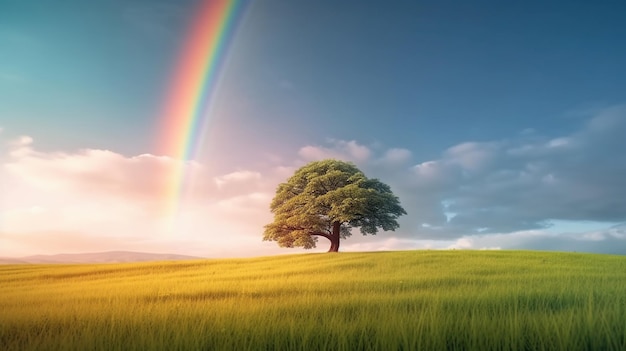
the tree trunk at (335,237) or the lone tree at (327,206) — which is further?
the tree trunk at (335,237)

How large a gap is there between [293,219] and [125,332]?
33071mm

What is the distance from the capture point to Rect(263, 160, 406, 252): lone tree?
38.2 meters

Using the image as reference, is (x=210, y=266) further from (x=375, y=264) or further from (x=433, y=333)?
(x=433, y=333)

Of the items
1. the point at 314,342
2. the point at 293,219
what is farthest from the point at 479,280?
the point at 293,219

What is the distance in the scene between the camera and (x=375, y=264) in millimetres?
25438

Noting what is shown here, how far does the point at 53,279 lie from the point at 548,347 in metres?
26.8

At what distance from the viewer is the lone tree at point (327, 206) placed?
38.2 metres

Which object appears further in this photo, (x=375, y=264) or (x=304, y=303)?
(x=375, y=264)

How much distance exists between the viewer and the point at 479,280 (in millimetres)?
16344

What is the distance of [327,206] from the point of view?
3962 cm

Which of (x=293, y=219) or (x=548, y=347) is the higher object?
(x=293, y=219)

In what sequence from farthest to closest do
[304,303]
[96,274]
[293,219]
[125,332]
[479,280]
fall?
1. [293,219]
2. [96,274]
3. [479,280]
4. [304,303]
5. [125,332]

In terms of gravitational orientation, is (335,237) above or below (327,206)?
below

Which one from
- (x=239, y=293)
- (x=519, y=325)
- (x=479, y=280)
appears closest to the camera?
(x=519, y=325)
